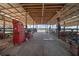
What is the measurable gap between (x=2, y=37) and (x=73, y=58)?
9.65 m

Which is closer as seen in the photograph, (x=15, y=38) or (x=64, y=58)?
(x=64, y=58)

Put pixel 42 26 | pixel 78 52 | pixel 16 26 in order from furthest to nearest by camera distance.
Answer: pixel 42 26
pixel 16 26
pixel 78 52

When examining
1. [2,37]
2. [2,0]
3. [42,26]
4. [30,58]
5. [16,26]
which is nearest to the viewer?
[2,0]

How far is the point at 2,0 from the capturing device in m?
1.68

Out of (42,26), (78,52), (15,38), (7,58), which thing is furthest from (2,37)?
(42,26)

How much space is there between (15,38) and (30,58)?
563 centimetres

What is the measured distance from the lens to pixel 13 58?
5.79 feet

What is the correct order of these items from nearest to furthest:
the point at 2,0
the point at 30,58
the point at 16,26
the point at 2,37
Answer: the point at 2,0 < the point at 30,58 < the point at 16,26 < the point at 2,37

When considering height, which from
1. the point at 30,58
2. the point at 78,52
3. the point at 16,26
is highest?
the point at 16,26

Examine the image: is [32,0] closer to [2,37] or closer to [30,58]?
[30,58]

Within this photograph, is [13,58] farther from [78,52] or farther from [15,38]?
[15,38]

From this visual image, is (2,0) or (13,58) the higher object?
(2,0)

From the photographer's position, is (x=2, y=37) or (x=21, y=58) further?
(x=2, y=37)

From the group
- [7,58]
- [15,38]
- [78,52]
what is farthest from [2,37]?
[7,58]
